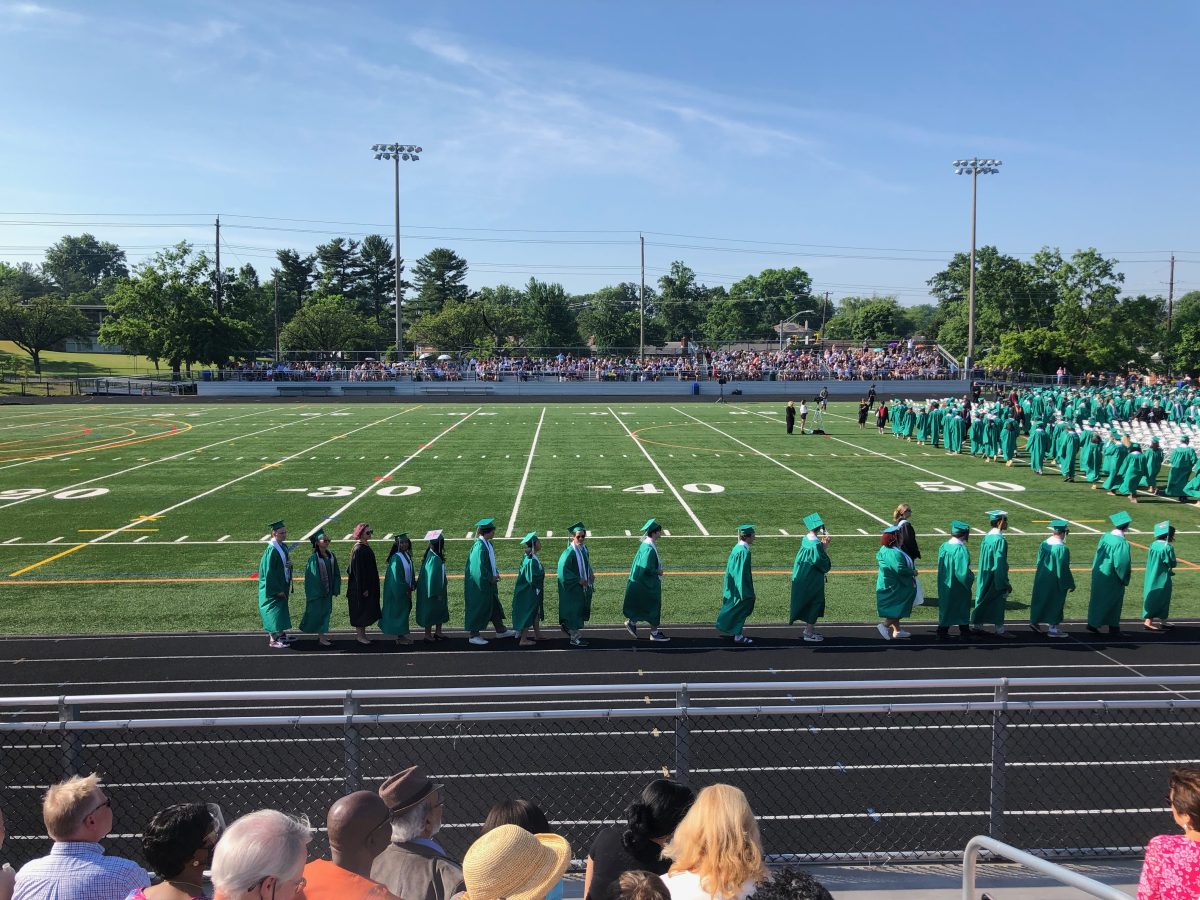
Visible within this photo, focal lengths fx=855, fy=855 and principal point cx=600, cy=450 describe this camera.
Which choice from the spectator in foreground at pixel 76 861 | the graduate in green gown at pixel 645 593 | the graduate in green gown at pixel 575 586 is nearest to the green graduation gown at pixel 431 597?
the graduate in green gown at pixel 575 586

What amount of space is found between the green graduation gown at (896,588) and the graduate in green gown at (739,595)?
74.7 inches

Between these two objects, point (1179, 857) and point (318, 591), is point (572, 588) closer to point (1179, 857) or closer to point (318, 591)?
point (318, 591)

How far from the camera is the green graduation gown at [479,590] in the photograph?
11.8 m

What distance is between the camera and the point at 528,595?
11828mm

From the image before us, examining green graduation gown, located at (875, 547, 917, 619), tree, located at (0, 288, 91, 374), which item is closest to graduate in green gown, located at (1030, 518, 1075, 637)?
green graduation gown, located at (875, 547, 917, 619)

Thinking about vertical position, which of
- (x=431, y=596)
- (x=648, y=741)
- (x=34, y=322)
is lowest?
(x=648, y=741)

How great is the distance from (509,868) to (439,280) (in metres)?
119

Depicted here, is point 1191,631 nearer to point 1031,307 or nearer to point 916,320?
point 1031,307

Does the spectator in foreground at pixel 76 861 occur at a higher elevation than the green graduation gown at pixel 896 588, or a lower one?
higher

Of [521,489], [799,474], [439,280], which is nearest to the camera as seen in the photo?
[521,489]

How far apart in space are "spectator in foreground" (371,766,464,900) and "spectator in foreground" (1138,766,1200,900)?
9.23 ft

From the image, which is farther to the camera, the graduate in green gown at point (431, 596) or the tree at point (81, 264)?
the tree at point (81, 264)

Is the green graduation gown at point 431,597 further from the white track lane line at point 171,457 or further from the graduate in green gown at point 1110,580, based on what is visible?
the white track lane line at point 171,457

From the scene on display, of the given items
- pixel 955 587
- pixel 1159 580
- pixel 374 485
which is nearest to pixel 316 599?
pixel 955 587
